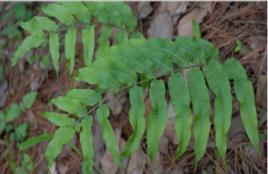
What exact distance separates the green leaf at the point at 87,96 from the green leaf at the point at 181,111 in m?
0.32

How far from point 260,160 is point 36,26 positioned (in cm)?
132

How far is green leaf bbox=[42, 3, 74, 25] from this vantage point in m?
2.39

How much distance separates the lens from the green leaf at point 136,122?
72.5 inches

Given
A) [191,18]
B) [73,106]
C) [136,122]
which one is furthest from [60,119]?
[191,18]

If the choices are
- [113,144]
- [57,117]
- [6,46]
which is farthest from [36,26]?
[6,46]

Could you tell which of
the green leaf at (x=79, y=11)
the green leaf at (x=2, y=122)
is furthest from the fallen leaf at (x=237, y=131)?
the green leaf at (x=2, y=122)

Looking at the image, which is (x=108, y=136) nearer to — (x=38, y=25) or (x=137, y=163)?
(x=137, y=163)

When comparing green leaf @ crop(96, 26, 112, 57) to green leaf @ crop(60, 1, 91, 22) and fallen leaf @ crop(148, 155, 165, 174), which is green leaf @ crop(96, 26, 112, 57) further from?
fallen leaf @ crop(148, 155, 165, 174)

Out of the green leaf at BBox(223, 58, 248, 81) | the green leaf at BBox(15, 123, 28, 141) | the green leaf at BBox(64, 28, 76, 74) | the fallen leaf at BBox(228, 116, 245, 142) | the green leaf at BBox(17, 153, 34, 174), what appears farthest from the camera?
the green leaf at BBox(15, 123, 28, 141)

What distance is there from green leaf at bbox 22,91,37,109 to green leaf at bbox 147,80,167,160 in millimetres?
1365

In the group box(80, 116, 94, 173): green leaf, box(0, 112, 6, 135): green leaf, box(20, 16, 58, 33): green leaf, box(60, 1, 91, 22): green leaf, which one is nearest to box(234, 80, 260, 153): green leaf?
box(80, 116, 94, 173): green leaf

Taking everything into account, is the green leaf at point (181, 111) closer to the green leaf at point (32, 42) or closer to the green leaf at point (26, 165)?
the green leaf at point (32, 42)

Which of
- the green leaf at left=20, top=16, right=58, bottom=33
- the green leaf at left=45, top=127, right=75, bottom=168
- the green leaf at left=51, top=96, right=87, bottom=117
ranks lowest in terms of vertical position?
the green leaf at left=45, top=127, right=75, bottom=168

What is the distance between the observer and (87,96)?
1.92 meters
